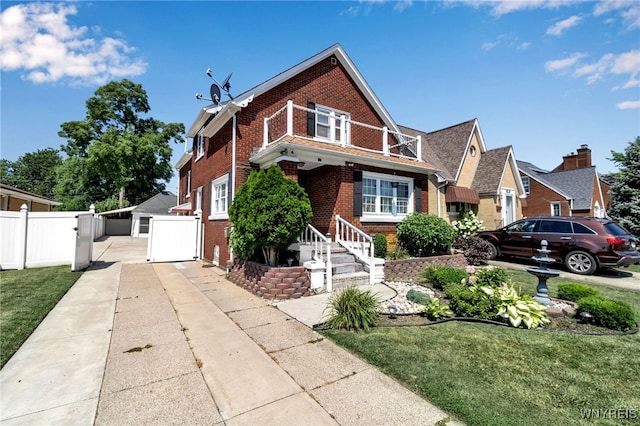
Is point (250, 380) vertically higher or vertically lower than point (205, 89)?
lower

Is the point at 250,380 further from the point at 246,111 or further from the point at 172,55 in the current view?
the point at 172,55

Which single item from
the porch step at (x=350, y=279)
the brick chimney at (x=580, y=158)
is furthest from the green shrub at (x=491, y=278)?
the brick chimney at (x=580, y=158)

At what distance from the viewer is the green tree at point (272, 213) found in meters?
6.83

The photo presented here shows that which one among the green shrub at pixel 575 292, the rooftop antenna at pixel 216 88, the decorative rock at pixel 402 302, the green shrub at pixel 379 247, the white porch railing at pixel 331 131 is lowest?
the decorative rock at pixel 402 302

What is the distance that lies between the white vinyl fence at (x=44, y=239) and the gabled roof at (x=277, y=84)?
6073 millimetres

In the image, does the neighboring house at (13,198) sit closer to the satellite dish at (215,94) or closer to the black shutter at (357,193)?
the satellite dish at (215,94)

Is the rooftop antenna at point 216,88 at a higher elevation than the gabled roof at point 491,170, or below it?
higher

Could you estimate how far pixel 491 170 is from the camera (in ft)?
57.9

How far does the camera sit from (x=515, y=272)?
9.70 metres

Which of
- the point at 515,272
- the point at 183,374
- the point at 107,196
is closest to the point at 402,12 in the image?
the point at 515,272

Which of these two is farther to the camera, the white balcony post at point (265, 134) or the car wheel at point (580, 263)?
the white balcony post at point (265, 134)

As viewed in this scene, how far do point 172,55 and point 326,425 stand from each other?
12619 millimetres

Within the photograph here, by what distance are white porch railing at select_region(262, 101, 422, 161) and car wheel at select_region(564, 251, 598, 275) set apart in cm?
679

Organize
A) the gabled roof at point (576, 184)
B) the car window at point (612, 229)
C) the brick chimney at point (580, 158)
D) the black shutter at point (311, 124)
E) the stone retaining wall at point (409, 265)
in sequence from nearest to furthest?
the stone retaining wall at point (409, 265) → the car window at point (612, 229) → the black shutter at point (311, 124) → the gabled roof at point (576, 184) → the brick chimney at point (580, 158)
